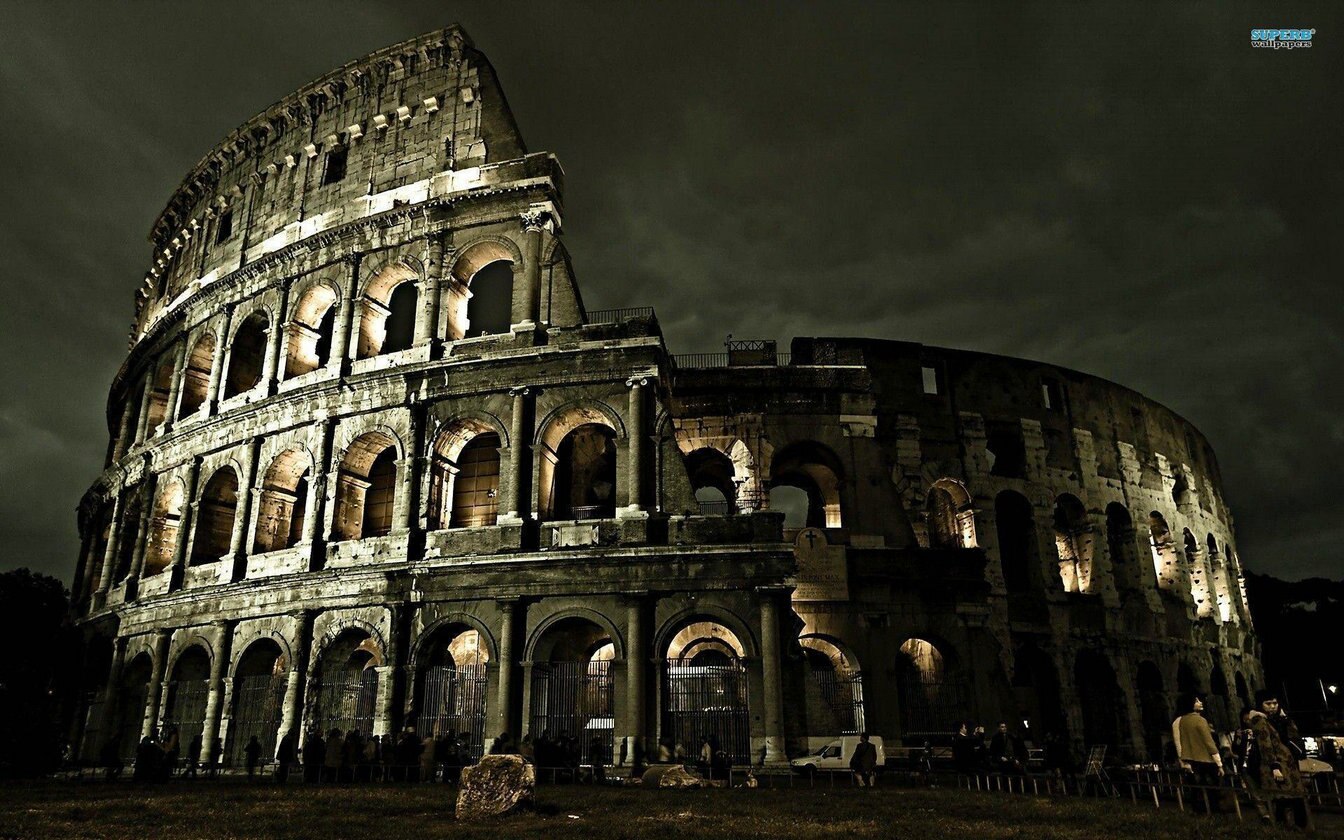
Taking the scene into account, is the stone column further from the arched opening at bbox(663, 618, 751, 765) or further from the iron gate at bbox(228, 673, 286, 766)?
the arched opening at bbox(663, 618, 751, 765)

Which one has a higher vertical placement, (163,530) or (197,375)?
(197,375)

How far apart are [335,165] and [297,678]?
13.4 meters

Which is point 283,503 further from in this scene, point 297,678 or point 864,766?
point 864,766

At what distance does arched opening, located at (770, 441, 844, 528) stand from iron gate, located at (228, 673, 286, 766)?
42.4 ft

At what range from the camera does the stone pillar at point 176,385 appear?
2328 cm

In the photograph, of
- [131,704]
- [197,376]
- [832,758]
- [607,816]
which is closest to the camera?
[607,816]

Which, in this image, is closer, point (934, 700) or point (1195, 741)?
point (1195, 741)

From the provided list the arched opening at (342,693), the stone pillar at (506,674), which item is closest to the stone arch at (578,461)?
the stone pillar at (506,674)

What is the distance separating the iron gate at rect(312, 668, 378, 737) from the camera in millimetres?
17250

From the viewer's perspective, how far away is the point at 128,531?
24.0 meters

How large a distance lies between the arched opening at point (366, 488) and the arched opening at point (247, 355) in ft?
15.7

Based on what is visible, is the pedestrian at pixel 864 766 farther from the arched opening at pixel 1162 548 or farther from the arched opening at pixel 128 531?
the arched opening at pixel 128 531

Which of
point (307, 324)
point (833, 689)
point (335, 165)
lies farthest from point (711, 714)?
point (335, 165)

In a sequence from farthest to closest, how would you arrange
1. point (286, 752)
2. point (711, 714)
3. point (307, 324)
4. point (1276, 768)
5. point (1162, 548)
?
point (1162, 548), point (307, 324), point (286, 752), point (711, 714), point (1276, 768)
